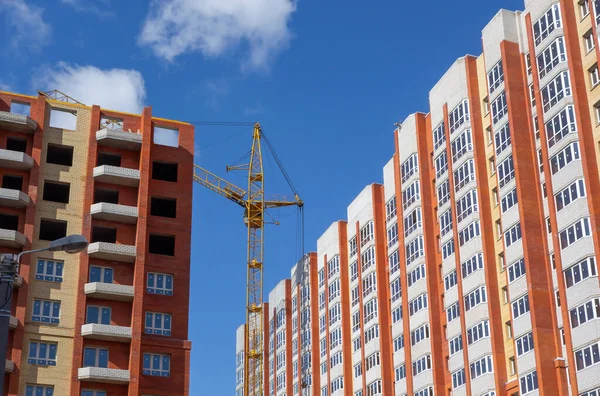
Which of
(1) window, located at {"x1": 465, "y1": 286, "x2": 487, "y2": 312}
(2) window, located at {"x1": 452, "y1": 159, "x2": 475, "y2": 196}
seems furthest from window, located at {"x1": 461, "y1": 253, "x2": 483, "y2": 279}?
(2) window, located at {"x1": 452, "y1": 159, "x2": 475, "y2": 196}

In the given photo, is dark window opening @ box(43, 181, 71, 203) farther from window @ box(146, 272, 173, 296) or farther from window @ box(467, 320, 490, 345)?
window @ box(467, 320, 490, 345)

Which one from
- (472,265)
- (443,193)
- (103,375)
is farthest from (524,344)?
(103,375)

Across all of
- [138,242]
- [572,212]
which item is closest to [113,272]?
[138,242]

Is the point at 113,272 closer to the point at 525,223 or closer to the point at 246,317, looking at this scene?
the point at 525,223

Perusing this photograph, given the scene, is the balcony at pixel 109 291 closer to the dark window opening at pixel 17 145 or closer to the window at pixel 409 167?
the dark window opening at pixel 17 145

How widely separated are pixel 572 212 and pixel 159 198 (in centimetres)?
3291

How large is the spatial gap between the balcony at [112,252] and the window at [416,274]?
26116mm

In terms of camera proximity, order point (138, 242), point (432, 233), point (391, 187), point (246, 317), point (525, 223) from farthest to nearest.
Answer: point (246, 317) → point (391, 187) → point (432, 233) → point (138, 242) → point (525, 223)

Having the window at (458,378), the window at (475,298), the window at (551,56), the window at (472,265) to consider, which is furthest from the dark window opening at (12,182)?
the window at (551,56)

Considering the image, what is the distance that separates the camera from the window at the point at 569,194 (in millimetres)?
59656

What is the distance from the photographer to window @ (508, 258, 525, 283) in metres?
64.4

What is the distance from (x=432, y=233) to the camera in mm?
80562

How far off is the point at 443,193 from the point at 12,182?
36.3 metres

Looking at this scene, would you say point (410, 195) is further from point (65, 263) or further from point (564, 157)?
point (65, 263)
